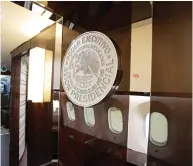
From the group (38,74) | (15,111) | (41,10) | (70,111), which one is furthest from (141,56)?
(15,111)

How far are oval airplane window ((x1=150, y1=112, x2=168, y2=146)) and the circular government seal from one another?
35 cm

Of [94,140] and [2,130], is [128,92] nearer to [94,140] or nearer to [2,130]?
[94,140]

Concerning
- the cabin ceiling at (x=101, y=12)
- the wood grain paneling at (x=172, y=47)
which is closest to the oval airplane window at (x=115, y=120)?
the wood grain paneling at (x=172, y=47)

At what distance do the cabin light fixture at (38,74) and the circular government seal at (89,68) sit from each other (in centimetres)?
34

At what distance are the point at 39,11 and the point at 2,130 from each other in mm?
1131

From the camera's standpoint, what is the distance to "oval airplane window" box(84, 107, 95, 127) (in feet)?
4.70

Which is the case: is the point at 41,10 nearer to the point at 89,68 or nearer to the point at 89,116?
the point at 89,68

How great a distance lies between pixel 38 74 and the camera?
1.80 m

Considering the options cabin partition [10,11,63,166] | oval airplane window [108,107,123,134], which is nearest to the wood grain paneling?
oval airplane window [108,107,123,134]

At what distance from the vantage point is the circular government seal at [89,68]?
1.21 m

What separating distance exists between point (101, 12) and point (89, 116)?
825 mm

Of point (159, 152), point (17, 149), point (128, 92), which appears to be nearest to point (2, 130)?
point (17, 149)

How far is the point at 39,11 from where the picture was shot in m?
1.46

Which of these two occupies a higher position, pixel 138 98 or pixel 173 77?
pixel 173 77
